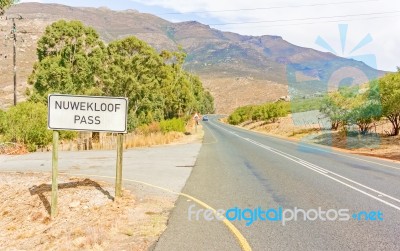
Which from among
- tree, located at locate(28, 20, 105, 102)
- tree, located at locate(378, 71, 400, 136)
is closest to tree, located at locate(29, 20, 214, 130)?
tree, located at locate(28, 20, 105, 102)

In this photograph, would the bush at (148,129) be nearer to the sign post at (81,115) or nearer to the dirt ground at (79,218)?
the dirt ground at (79,218)

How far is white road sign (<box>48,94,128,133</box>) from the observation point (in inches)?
314

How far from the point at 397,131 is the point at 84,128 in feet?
97.4

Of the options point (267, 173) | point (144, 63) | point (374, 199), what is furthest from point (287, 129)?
point (374, 199)

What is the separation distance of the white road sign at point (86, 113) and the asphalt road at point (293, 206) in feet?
7.95

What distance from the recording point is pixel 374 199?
29.7 ft

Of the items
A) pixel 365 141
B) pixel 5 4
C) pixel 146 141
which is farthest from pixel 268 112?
pixel 5 4

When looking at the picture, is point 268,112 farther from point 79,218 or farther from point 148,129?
point 79,218

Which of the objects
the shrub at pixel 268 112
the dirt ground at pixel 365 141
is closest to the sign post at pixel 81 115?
the dirt ground at pixel 365 141

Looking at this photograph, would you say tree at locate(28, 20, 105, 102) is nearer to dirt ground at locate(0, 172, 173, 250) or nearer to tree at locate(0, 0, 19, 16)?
tree at locate(0, 0, 19, 16)

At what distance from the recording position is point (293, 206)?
321 inches

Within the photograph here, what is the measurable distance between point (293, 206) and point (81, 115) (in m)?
5.12

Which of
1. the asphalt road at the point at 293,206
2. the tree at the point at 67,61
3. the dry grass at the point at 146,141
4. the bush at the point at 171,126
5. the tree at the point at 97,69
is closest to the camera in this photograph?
the asphalt road at the point at 293,206

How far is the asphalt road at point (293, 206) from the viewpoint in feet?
19.2
